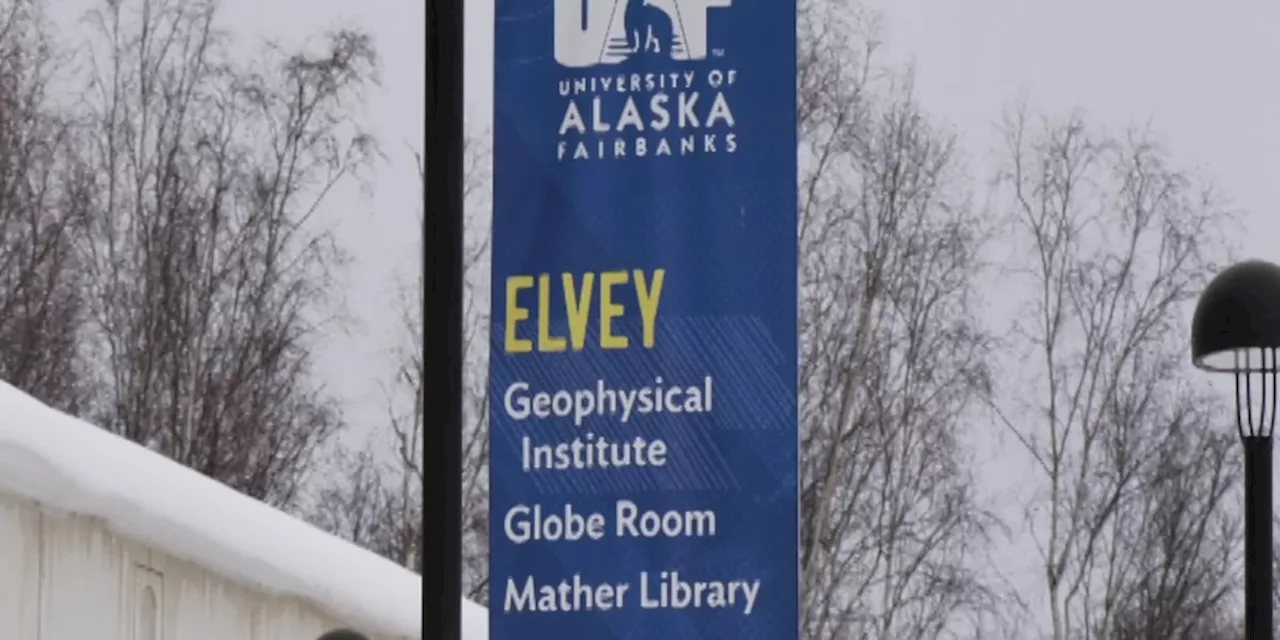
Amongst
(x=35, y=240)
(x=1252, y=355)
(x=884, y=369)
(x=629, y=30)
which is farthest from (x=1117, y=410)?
(x=629, y=30)

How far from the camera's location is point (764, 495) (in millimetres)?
5094

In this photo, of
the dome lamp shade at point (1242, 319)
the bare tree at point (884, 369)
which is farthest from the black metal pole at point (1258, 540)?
the bare tree at point (884, 369)

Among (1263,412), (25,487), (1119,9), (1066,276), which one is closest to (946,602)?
(1066,276)

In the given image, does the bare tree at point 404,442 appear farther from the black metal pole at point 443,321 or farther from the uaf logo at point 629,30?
the black metal pole at point 443,321

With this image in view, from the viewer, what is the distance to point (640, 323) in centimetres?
512

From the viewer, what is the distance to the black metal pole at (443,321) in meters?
4.37

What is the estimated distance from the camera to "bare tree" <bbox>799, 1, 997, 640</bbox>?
70.4 feet

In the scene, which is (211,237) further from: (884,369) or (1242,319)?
(1242,319)

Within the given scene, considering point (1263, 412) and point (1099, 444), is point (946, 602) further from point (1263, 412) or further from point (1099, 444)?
point (1263, 412)

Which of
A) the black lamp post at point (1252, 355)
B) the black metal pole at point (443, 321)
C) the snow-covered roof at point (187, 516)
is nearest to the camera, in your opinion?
the black metal pole at point (443, 321)

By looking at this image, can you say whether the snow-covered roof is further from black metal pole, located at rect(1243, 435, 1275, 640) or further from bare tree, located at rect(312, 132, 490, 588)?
bare tree, located at rect(312, 132, 490, 588)

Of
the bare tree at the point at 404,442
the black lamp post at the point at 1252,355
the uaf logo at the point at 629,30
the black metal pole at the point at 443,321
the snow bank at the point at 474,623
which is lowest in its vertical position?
the black metal pole at the point at 443,321

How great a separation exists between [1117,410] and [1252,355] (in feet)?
40.0

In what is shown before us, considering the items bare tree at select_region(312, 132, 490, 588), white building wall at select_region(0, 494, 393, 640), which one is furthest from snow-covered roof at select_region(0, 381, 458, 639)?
bare tree at select_region(312, 132, 490, 588)
